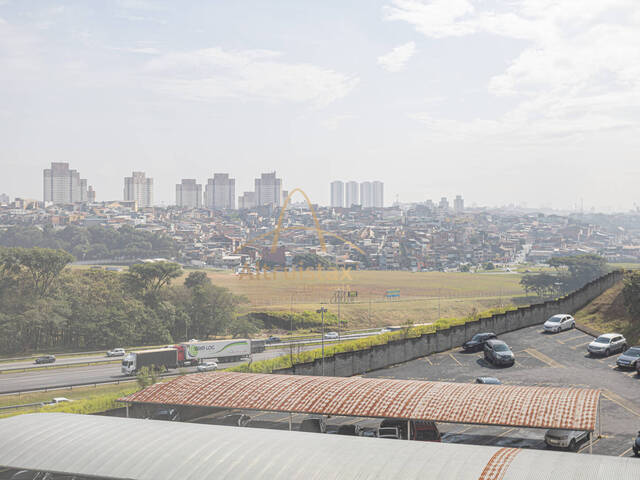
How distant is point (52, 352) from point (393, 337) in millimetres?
65594

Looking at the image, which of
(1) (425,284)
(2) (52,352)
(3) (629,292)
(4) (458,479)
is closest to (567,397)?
(4) (458,479)

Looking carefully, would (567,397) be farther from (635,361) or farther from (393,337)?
(393,337)

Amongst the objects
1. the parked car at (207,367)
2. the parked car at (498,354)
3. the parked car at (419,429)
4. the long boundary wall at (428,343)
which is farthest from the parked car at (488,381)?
the parked car at (207,367)

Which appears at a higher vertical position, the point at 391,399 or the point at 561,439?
the point at 391,399

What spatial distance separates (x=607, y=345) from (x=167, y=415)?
2749cm

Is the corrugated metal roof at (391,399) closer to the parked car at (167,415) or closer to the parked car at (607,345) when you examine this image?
the parked car at (167,415)

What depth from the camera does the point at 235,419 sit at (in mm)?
25844

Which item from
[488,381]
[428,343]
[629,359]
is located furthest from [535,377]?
[428,343]

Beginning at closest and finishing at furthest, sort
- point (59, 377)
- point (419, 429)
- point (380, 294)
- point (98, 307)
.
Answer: point (419, 429) < point (59, 377) < point (98, 307) < point (380, 294)

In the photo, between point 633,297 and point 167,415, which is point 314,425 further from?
point 633,297

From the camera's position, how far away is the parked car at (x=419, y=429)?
22797mm

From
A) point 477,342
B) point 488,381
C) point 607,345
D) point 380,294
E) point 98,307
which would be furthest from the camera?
point 380,294

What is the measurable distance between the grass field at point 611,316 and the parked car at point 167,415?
32.1 m

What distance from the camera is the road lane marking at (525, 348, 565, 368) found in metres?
38.7
